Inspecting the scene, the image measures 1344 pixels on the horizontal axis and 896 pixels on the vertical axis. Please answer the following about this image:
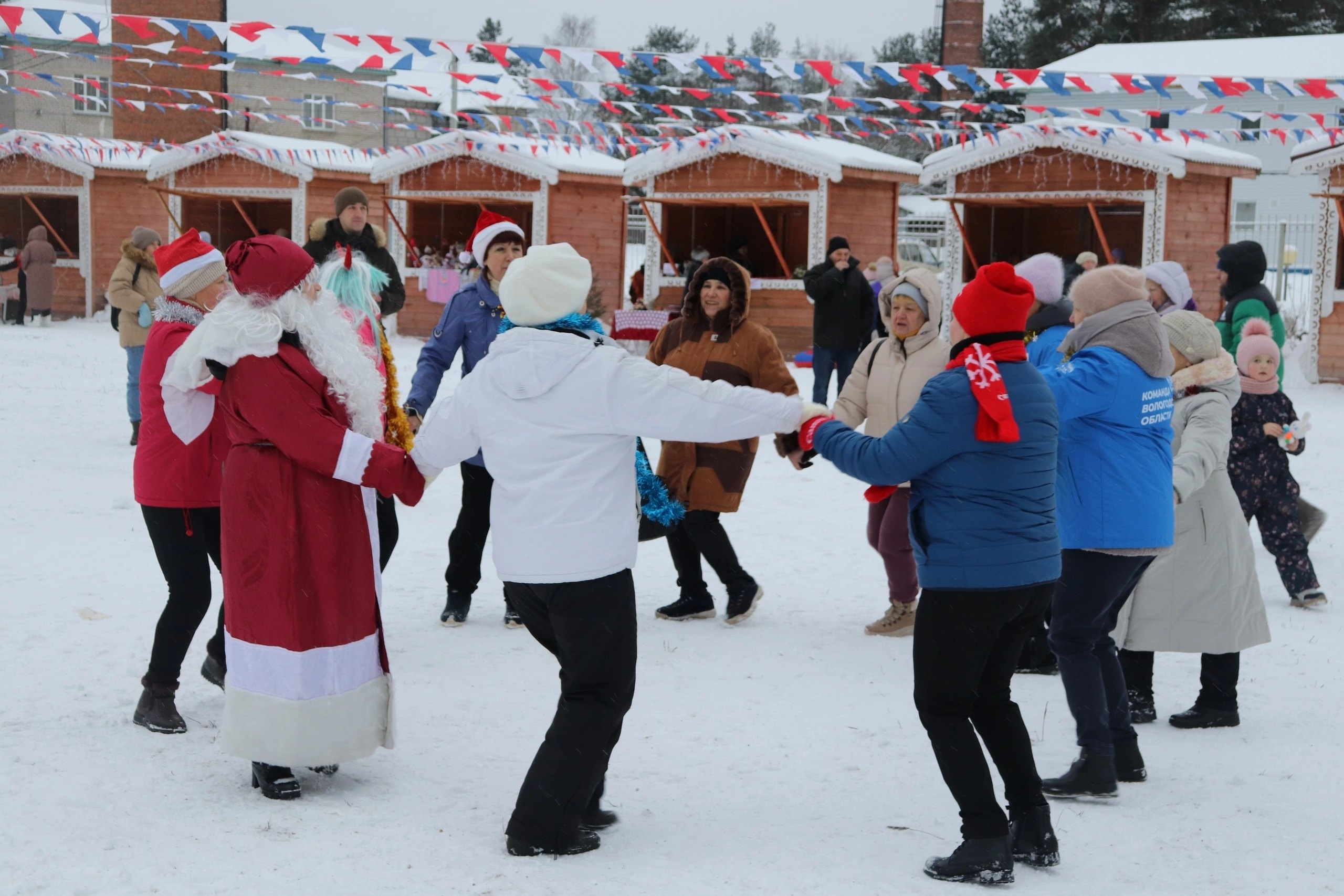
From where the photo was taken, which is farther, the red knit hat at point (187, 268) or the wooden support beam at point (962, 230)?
the wooden support beam at point (962, 230)

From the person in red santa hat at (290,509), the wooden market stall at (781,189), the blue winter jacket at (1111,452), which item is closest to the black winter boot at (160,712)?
the person in red santa hat at (290,509)

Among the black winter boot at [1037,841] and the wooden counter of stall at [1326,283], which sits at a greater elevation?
the wooden counter of stall at [1326,283]

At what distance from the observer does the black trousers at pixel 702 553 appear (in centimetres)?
568

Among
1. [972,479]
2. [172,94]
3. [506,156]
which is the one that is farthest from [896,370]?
[172,94]

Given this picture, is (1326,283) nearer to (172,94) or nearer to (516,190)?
(516,190)

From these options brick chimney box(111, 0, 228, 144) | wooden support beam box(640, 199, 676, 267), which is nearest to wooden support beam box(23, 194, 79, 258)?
brick chimney box(111, 0, 228, 144)

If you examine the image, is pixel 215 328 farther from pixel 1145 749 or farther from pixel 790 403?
pixel 1145 749

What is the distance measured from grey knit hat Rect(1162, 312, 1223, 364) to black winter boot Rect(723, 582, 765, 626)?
85.8 inches

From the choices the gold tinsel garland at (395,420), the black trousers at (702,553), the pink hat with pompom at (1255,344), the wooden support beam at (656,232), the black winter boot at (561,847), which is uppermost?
the wooden support beam at (656,232)

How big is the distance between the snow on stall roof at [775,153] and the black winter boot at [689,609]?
12192mm

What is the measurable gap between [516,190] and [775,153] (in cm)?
432

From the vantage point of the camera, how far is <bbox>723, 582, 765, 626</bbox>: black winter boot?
575 cm

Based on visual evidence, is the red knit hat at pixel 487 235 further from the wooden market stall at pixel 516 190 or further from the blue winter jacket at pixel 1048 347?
the wooden market stall at pixel 516 190

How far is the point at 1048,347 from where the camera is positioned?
4.59 meters
